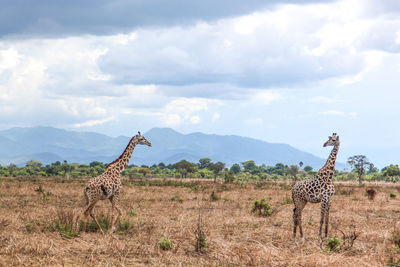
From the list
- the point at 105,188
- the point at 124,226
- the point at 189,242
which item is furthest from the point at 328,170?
the point at 105,188

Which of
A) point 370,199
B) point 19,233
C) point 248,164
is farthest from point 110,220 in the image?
point 248,164

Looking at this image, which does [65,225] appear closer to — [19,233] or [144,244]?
[19,233]

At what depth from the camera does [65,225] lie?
41.4 feet

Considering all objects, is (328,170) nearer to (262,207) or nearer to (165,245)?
(165,245)

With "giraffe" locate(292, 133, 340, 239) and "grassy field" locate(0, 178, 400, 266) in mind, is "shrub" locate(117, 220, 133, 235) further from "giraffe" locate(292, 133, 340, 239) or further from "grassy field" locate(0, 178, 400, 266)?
"giraffe" locate(292, 133, 340, 239)

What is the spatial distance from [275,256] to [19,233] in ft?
22.9

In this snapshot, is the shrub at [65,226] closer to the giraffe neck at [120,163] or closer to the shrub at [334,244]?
the giraffe neck at [120,163]

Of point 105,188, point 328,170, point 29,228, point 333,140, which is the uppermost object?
point 333,140

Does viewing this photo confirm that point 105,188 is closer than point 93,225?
No

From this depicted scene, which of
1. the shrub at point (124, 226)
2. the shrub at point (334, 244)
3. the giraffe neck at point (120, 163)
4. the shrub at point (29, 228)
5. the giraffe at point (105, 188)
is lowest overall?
the shrub at point (29, 228)

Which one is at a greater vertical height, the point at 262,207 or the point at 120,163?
the point at 120,163

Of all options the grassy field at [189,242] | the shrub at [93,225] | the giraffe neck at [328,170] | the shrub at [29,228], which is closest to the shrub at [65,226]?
the grassy field at [189,242]

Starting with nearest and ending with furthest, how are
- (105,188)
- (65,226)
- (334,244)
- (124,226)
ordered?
(334,244)
(65,226)
(124,226)
(105,188)

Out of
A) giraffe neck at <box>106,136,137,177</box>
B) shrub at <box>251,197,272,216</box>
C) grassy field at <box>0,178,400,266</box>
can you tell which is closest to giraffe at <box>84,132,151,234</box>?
giraffe neck at <box>106,136,137,177</box>
